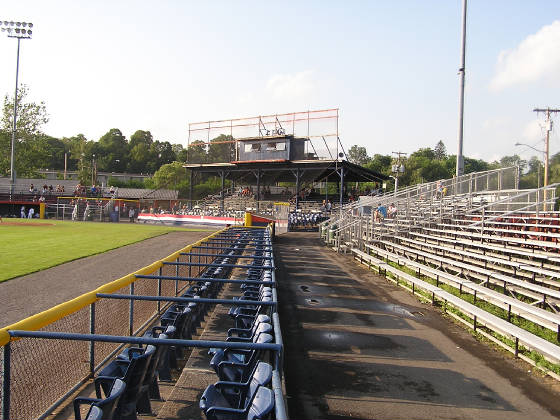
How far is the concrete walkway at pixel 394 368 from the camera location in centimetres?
461

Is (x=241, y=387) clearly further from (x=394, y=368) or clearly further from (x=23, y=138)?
(x=23, y=138)

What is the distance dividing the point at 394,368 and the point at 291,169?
114ft

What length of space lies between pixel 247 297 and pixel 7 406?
3.77m

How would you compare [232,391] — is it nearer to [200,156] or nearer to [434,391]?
[434,391]

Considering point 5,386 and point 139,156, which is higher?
point 139,156

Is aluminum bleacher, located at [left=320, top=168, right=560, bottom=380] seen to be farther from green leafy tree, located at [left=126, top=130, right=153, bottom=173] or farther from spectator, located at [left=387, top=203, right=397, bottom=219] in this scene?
green leafy tree, located at [left=126, top=130, right=153, bottom=173]

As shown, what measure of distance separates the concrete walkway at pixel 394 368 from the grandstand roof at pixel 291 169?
28.5 meters

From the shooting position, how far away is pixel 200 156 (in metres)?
44.2

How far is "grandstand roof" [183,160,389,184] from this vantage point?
37938 millimetres

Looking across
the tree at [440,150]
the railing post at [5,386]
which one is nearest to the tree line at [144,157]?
the tree at [440,150]

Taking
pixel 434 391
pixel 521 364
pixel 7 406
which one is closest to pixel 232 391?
pixel 7 406

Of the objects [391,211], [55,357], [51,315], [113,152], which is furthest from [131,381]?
[113,152]

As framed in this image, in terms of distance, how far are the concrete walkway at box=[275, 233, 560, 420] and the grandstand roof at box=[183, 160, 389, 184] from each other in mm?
28493

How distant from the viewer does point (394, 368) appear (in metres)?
5.80
